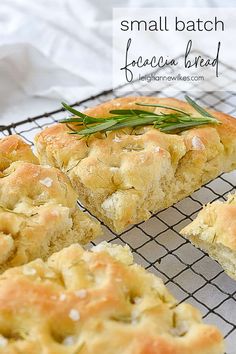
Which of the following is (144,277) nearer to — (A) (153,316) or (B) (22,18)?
(A) (153,316)

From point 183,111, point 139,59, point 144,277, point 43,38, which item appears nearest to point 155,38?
point 139,59

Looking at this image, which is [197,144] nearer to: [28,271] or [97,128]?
[97,128]

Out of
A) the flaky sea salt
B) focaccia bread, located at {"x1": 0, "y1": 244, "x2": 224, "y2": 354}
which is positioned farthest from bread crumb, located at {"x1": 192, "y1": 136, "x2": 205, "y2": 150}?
focaccia bread, located at {"x1": 0, "y1": 244, "x2": 224, "y2": 354}

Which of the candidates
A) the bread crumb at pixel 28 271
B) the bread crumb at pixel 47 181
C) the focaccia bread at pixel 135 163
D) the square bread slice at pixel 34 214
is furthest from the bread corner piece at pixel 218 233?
the bread crumb at pixel 28 271

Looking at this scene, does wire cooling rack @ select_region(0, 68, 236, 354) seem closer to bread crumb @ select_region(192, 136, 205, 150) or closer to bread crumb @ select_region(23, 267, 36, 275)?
bread crumb @ select_region(192, 136, 205, 150)

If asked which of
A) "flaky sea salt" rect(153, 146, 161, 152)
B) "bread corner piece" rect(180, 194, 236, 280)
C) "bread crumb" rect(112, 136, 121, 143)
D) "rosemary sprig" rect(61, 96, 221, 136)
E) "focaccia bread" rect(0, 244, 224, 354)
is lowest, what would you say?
"bread corner piece" rect(180, 194, 236, 280)

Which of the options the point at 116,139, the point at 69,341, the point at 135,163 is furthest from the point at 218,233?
the point at 69,341
